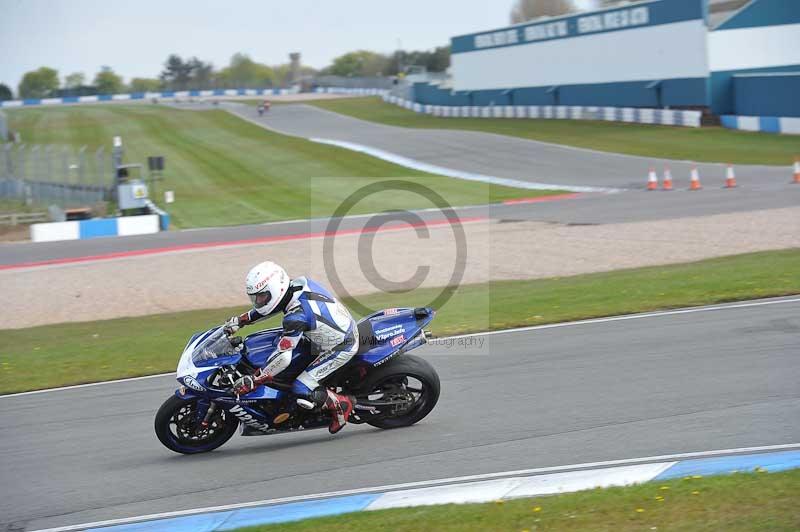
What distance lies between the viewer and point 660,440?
7984 mm

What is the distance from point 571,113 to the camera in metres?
58.3

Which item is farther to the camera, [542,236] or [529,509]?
[542,236]

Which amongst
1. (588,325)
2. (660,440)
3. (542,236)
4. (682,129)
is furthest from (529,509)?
(682,129)

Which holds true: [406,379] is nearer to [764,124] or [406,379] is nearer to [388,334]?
[388,334]

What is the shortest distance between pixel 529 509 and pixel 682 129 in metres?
43.7

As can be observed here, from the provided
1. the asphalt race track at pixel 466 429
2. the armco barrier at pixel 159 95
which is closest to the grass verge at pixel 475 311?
the asphalt race track at pixel 466 429

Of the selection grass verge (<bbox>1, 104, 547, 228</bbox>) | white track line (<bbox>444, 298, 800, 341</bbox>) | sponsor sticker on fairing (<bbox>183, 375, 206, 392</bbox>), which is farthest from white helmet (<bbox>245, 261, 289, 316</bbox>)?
grass verge (<bbox>1, 104, 547, 228</bbox>)

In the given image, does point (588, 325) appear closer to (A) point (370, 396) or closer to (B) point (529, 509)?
(A) point (370, 396)

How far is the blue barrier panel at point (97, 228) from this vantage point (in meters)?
31.5

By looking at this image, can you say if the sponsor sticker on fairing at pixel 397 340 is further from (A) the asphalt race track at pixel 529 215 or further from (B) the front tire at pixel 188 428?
(A) the asphalt race track at pixel 529 215

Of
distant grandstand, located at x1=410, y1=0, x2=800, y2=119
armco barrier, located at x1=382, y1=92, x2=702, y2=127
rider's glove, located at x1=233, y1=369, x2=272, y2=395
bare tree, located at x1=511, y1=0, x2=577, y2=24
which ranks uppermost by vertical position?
bare tree, located at x1=511, y1=0, x2=577, y2=24

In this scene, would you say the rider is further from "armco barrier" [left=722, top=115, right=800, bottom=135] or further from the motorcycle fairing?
"armco barrier" [left=722, top=115, right=800, bottom=135]

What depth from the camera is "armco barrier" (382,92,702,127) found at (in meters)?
48.5

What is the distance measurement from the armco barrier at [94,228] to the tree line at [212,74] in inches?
3688
